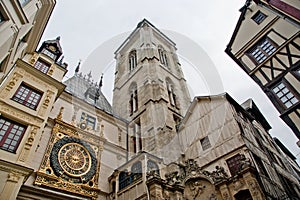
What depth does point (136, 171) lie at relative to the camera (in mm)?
12398

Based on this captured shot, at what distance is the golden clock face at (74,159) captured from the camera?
40.2 feet

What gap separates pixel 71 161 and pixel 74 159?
26cm

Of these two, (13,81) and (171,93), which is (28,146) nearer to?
(13,81)

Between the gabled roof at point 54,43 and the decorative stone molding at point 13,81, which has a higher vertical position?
the gabled roof at point 54,43

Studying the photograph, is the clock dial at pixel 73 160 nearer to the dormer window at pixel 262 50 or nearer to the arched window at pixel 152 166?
the arched window at pixel 152 166

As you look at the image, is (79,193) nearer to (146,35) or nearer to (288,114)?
(288,114)

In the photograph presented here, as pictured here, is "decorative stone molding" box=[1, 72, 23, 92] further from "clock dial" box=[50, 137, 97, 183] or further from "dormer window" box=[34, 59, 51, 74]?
"clock dial" box=[50, 137, 97, 183]

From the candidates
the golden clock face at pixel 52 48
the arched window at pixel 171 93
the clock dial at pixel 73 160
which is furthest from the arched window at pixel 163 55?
the clock dial at pixel 73 160

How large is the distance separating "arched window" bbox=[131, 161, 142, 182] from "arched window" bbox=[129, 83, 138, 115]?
9.73 metres


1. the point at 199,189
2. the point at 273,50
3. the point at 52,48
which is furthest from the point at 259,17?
the point at 52,48

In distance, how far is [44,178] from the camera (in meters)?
10.9

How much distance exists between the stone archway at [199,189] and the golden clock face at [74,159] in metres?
6.60

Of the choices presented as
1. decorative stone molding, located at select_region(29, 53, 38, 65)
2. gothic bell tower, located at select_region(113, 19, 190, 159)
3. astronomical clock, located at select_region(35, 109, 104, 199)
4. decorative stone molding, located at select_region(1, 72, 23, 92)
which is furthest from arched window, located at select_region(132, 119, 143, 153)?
decorative stone molding, located at select_region(1, 72, 23, 92)

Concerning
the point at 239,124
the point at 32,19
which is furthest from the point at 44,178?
the point at 239,124
